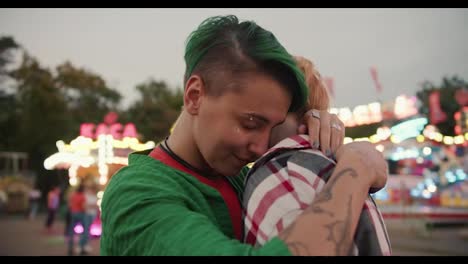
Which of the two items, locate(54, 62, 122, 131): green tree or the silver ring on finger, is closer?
the silver ring on finger

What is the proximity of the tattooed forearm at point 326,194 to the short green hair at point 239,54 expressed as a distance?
1.03 ft

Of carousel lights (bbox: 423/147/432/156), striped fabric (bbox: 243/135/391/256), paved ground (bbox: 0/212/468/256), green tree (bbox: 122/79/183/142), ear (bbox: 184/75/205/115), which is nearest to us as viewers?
striped fabric (bbox: 243/135/391/256)

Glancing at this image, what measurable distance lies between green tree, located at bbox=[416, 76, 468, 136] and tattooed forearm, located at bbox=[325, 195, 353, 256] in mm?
39144

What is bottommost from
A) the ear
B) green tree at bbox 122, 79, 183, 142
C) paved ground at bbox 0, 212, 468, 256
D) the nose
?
green tree at bbox 122, 79, 183, 142

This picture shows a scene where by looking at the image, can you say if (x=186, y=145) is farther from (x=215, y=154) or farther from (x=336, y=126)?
(x=336, y=126)

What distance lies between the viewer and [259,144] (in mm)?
1354

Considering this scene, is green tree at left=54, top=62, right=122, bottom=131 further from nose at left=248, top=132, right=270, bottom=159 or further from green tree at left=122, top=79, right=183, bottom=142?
nose at left=248, top=132, right=270, bottom=159

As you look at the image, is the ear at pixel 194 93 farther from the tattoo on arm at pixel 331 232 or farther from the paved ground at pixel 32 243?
the paved ground at pixel 32 243

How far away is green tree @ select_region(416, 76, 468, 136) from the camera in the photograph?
38.7 meters

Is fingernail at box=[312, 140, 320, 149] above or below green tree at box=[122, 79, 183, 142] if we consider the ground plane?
above

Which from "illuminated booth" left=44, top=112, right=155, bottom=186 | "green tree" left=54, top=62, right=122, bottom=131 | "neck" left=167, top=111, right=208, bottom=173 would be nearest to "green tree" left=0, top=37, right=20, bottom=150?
"green tree" left=54, top=62, right=122, bottom=131

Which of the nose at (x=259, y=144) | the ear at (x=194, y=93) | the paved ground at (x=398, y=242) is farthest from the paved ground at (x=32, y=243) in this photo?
the nose at (x=259, y=144)

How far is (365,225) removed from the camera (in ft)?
3.75
